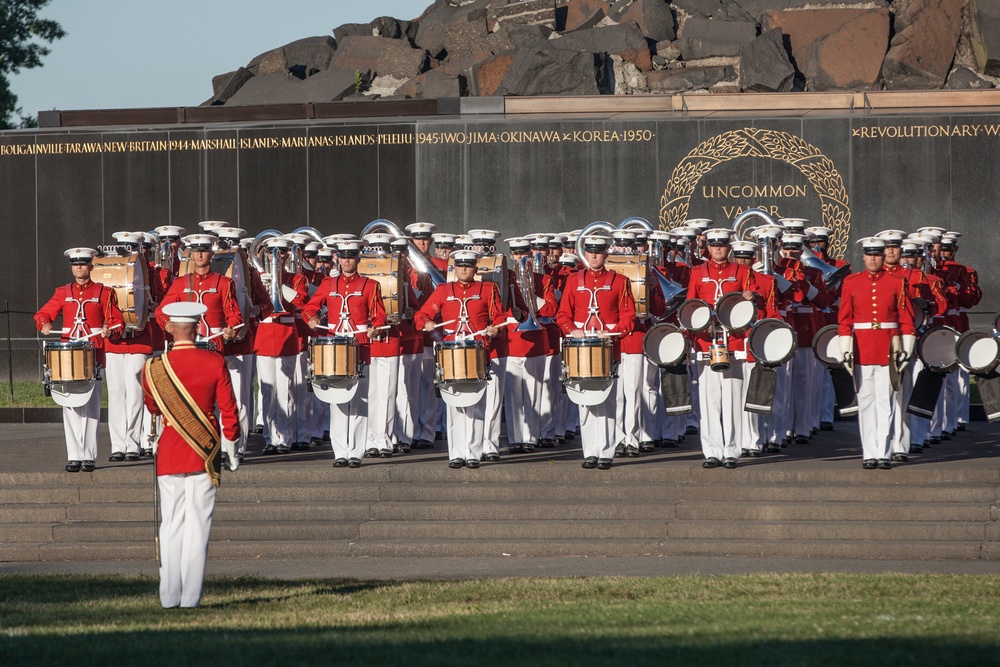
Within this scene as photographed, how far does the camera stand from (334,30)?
34.2 meters

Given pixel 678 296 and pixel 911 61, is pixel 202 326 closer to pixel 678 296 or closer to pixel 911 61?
pixel 678 296

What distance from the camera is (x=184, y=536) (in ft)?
31.7

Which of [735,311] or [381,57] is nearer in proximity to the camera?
[735,311]

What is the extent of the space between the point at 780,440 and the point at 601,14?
691 inches

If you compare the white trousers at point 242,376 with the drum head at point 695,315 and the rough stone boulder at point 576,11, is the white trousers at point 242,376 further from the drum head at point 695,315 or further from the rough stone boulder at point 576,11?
the rough stone boulder at point 576,11

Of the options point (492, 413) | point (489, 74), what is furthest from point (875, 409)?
point (489, 74)

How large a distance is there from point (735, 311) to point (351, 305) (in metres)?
3.55

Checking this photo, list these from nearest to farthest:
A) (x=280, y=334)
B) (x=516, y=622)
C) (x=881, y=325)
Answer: (x=516, y=622)
(x=881, y=325)
(x=280, y=334)

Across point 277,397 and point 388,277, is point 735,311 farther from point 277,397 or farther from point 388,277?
point 277,397

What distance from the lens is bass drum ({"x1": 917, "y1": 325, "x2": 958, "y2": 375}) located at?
13977 mm

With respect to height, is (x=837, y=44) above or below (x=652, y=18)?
below

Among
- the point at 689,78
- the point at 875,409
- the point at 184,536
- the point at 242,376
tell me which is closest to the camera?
the point at 184,536

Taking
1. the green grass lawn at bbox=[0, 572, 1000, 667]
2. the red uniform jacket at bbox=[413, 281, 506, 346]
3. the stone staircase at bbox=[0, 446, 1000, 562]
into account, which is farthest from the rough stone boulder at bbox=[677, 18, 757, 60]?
the green grass lawn at bbox=[0, 572, 1000, 667]

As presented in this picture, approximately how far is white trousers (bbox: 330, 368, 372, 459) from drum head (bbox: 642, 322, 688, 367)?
8.82ft
